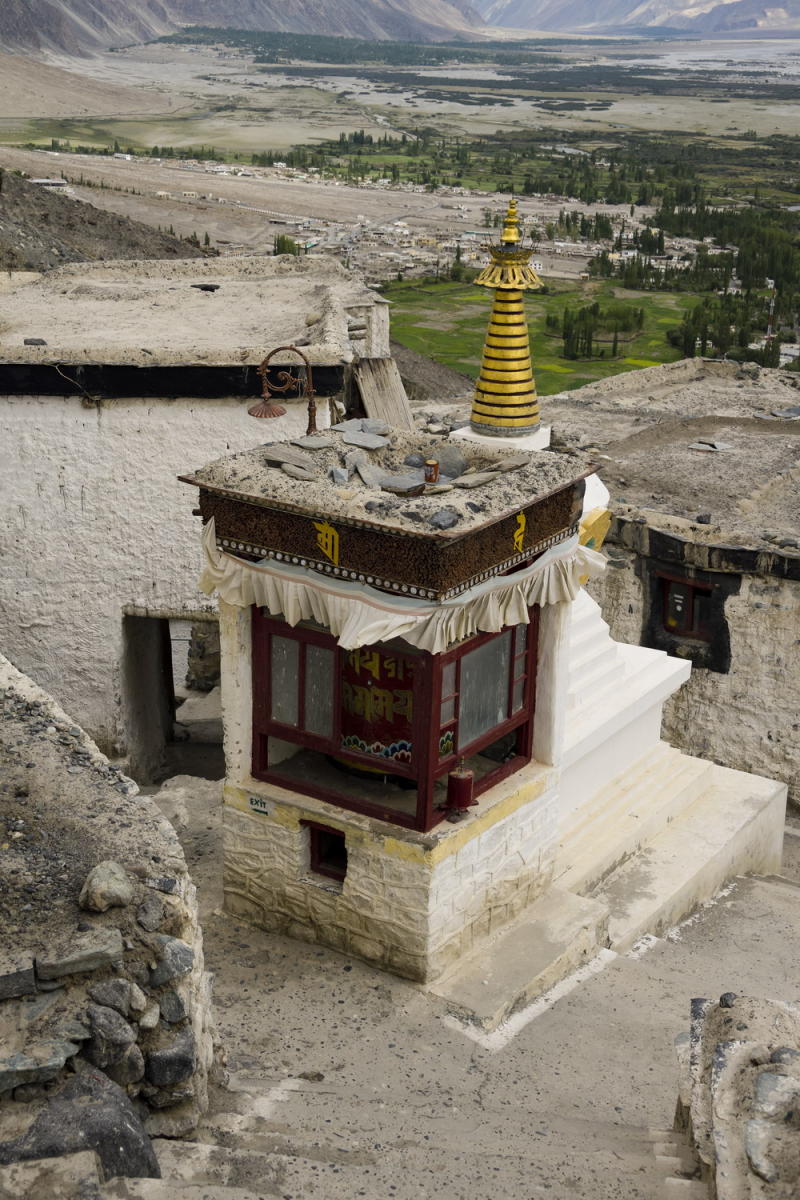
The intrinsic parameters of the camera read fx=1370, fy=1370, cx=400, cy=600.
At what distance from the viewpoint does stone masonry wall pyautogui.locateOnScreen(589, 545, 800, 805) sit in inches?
511

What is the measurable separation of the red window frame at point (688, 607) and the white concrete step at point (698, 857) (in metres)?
2.56

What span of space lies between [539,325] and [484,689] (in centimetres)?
3299

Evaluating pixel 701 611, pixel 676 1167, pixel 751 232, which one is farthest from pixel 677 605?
pixel 751 232

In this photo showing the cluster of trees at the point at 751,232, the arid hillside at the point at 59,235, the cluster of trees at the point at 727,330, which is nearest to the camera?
the arid hillside at the point at 59,235

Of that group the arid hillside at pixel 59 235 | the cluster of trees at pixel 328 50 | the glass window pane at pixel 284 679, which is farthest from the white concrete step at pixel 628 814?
the cluster of trees at pixel 328 50

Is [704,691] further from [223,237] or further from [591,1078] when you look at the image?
[223,237]

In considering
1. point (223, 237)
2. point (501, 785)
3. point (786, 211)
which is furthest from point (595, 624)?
point (786, 211)

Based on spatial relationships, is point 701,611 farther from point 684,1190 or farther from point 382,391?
point 684,1190

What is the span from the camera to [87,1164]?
184 inches


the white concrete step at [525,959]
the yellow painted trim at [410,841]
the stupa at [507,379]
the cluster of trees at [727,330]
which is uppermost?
the stupa at [507,379]

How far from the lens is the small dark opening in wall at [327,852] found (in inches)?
305

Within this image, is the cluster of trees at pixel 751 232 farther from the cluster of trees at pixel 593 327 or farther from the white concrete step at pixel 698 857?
the white concrete step at pixel 698 857

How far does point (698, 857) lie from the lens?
982 centimetres

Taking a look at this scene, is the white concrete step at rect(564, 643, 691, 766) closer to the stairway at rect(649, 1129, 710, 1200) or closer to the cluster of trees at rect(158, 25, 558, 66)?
the stairway at rect(649, 1129, 710, 1200)
